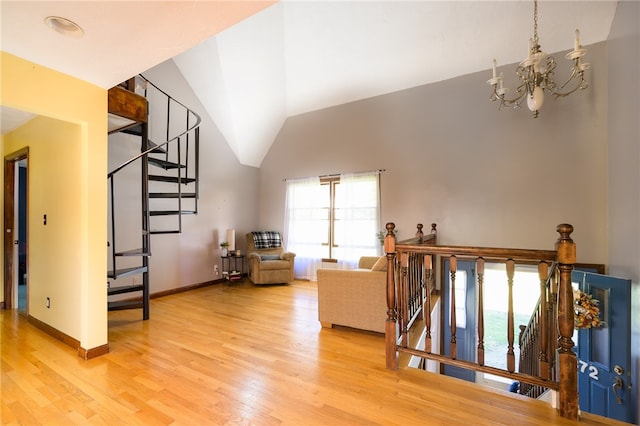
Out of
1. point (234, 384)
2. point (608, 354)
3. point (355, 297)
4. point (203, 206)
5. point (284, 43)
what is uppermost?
point (284, 43)

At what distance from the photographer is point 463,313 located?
469 cm

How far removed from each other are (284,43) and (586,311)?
5.31 m

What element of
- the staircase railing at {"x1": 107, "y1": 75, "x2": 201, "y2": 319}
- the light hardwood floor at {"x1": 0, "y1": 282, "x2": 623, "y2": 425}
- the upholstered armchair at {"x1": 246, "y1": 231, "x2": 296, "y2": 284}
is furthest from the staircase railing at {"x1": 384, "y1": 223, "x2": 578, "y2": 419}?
the upholstered armchair at {"x1": 246, "y1": 231, "x2": 296, "y2": 284}

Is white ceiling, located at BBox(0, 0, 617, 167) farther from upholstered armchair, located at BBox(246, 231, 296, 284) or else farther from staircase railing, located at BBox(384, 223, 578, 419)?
staircase railing, located at BBox(384, 223, 578, 419)

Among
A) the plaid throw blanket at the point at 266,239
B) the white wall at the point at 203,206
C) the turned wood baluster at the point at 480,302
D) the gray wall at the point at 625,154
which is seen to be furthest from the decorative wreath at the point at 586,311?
the white wall at the point at 203,206

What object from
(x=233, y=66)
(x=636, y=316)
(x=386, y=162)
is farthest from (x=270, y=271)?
(x=636, y=316)

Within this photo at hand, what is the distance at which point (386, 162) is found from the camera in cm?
480

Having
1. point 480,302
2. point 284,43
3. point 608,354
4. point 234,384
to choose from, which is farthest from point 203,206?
point 608,354

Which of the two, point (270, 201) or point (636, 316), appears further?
point (270, 201)

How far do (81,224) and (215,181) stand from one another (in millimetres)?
2977

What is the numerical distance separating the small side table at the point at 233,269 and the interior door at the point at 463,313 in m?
3.72

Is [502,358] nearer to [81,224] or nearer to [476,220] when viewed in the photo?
[476,220]

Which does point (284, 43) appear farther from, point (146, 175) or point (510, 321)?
point (510, 321)

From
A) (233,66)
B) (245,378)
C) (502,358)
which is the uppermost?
(233,66)
